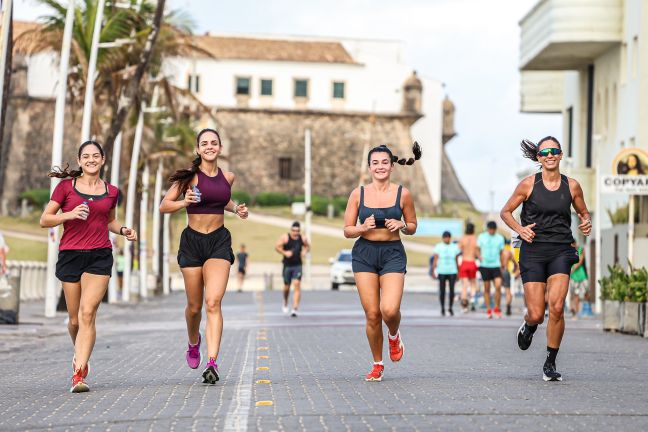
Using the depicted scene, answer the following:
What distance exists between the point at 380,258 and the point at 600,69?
141ft

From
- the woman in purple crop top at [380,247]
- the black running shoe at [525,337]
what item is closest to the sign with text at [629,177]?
the black running shoe at [525,337]

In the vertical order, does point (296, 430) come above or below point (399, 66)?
below

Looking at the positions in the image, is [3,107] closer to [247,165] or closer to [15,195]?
[15,195]

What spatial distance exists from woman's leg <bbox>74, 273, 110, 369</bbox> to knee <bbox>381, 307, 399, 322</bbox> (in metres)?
2.24

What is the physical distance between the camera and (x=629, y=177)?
97.9 feet

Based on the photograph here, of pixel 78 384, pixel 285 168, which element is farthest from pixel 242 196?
pixel 78 384

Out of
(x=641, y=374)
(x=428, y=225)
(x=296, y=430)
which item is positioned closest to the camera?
(x=296, y=430)

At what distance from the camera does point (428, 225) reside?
9712cm

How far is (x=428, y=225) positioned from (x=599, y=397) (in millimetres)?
86384

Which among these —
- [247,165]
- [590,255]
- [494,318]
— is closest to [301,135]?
[247,165]

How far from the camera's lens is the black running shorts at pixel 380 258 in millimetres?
12203

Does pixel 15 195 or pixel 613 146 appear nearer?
pixel 613 146

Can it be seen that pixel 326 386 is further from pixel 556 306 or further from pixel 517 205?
pixel 517 205

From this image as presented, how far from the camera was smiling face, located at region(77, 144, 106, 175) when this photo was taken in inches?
476
